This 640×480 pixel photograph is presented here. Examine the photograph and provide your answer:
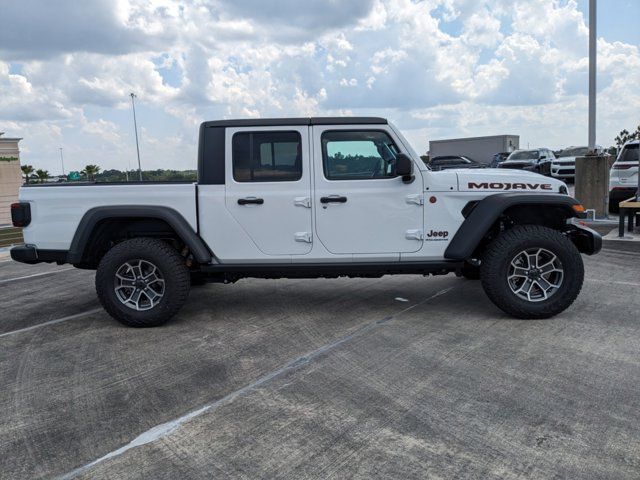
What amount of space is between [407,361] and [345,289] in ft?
8.77

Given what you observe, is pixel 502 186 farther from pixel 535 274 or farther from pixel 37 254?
pixel 37 254

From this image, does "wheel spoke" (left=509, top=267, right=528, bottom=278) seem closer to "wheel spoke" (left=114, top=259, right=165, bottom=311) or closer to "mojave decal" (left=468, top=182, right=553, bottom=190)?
"mojave decal" (left=468, top=182, right=553, bottom=190)

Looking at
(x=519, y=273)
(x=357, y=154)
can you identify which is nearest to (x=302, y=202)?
(x=357, y=154)

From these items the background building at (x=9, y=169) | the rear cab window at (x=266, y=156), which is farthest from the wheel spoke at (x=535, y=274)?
the background building at (x=9, y=169)

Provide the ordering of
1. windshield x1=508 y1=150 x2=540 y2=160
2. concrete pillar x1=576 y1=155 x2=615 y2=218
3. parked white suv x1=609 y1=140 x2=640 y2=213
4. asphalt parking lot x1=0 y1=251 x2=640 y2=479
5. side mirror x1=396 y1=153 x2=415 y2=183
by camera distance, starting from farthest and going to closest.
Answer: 1. windshield x1=508 y1=150 x2=540 y2=160
2. concrete pillar x1=576 y1=155 x2=615 y2=218
3. parked white suv x1=609 y1=140 x2=640 y2=213
4. side mirror x1=396 y1=153 x2=415 y2=183
5. asphalt parking lot x1=0 y1=251 x2=640 y2=479

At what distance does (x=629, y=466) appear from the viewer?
291 cm

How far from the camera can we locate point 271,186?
18.3 feet

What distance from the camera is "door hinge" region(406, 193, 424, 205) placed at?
5.53 metres

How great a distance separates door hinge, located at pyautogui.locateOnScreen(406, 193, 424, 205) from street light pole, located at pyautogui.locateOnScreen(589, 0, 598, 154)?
10.0m

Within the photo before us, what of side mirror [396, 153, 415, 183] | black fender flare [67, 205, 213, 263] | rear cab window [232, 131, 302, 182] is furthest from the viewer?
rear cab window [232, 131, 302, 182]

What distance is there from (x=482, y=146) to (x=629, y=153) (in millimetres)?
28820

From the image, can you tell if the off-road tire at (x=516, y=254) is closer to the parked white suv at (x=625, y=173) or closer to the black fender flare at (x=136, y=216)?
the black fender flare at (x=136, y=216)

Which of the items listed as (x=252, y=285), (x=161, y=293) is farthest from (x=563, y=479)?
(x=252, y=285)

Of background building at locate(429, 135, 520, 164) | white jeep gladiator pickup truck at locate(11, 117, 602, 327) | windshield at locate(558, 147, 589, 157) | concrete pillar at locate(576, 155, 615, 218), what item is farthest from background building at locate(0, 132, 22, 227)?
white jeep gladiator pickup truck at locate(11, 117, 602, 327)
